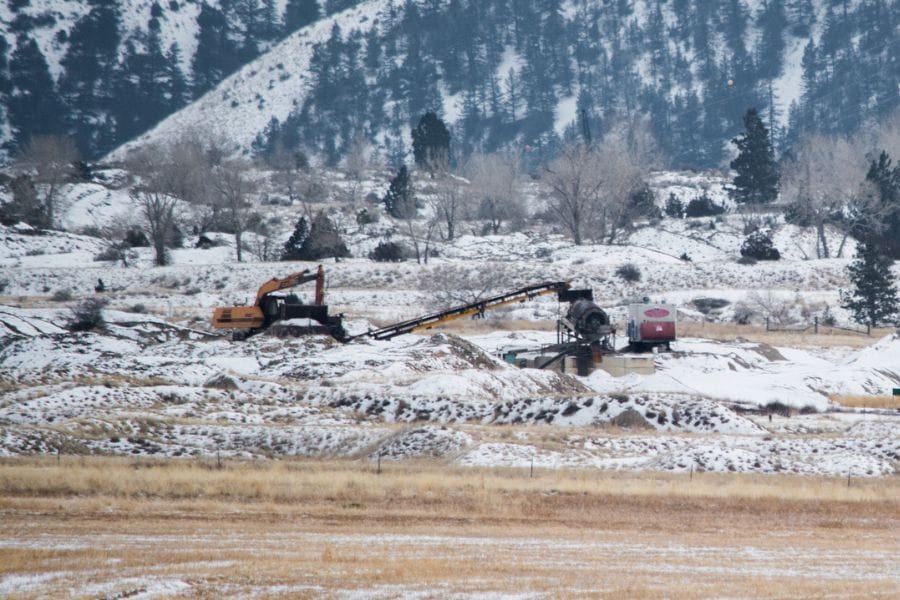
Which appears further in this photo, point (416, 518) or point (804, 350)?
point (804, 350)

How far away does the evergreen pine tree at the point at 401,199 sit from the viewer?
117 meters

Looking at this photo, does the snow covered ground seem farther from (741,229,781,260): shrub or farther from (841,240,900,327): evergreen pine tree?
(741,229,781,260): shrub

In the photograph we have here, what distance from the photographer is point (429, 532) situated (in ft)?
70.7

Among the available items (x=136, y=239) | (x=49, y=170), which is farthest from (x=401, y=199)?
(x=49, y=170)

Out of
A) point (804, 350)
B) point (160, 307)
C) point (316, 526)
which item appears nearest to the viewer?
point (316, 526)

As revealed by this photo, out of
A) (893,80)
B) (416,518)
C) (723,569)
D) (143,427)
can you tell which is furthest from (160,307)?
(893,80)

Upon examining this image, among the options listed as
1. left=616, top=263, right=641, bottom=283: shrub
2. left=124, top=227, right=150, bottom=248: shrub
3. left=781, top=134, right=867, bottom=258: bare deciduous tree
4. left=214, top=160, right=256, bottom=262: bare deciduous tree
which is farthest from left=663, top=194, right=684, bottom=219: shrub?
left=124, top=227, right=150, bottom=248: shrub

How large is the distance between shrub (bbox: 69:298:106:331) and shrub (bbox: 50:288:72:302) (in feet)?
48.8

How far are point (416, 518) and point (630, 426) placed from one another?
16012 mm

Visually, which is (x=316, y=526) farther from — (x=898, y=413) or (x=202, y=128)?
(x=202, y=128)

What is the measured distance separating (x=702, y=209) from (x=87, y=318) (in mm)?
76248

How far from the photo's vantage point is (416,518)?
23062 mm

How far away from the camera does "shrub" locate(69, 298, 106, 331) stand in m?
58.8

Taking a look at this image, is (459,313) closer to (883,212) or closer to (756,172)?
(883,212)
